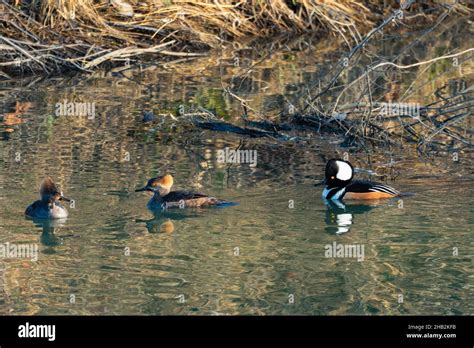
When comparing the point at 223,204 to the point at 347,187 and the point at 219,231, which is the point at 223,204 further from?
the point at 347,187

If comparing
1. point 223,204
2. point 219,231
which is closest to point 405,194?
point 223,204

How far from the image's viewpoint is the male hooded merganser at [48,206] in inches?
400

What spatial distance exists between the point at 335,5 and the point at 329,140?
322 inches

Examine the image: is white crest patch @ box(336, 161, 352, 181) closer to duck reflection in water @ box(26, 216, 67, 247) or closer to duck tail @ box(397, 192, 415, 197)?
duck tail @ box(397, 192, 415, 197)

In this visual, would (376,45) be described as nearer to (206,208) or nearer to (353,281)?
(206,208)

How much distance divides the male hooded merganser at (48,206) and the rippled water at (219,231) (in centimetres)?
10

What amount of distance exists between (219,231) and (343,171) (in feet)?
6.14

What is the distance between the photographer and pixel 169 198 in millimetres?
10695

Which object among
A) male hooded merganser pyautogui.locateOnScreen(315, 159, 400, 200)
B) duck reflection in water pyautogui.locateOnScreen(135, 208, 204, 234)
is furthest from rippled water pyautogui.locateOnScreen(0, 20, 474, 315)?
male hooded merganser pyautogui.locateOnScreen(315, 159, 400, 200)

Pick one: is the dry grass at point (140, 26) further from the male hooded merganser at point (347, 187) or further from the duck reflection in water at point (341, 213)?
the duck reflection in water at point (341, 213)

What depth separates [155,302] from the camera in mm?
8180

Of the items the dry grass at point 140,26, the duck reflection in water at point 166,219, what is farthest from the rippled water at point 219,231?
the dry grass at point 140,26

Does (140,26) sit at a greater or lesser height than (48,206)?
greater

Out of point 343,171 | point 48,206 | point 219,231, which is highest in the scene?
point 343,171
